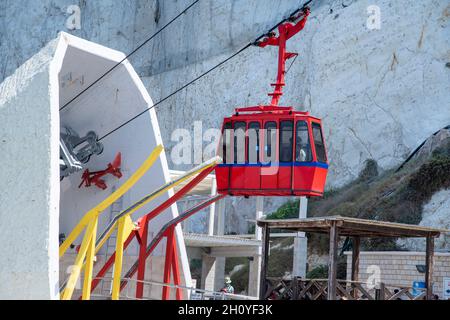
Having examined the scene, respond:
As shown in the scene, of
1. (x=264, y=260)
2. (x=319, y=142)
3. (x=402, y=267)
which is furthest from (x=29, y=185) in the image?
(x=402, y=267)

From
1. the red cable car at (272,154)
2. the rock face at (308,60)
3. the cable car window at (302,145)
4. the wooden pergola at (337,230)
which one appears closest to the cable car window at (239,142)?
the red cable car at (272,154)

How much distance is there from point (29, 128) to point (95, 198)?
299 inches

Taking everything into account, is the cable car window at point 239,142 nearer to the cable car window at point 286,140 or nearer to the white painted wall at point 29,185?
the cable car window at point 286,140

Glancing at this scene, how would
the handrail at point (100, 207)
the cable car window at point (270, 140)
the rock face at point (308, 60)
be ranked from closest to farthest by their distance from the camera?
the handrail at point (100, 207) < the cable car window at point (270, 140) < the rock face at point (308, 60)

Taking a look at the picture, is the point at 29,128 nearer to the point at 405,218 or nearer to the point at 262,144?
the point at 262,144

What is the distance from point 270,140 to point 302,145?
78 cm

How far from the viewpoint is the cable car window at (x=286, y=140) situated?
18.8 metres

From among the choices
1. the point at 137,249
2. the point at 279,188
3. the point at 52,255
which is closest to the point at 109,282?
the point at 137,249

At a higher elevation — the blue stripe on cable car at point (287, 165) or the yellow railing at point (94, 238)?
the blue stripe on cable car at point (287, 165)

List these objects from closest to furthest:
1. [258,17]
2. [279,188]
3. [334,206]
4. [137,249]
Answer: [279,188] < [137,249] < [334,206] < [258,17]

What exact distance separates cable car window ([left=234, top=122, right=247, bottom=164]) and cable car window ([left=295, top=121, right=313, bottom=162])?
1.34 metres

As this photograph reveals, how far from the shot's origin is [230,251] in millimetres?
30000

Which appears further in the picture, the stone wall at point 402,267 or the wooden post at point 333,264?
the stone wall at point 402,267

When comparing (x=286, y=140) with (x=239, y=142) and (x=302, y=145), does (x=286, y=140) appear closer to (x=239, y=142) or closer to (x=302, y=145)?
(x=302, y=145)
